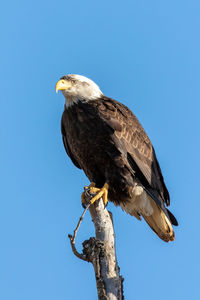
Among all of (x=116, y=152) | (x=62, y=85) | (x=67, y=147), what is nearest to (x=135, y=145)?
(x=116, y=152)

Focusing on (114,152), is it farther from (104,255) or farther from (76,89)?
(104,255)

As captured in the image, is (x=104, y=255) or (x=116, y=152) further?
(x=116, y=152)

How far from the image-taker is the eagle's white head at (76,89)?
6.59 m

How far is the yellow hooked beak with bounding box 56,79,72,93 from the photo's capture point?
6.56 meters

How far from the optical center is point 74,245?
4602mm

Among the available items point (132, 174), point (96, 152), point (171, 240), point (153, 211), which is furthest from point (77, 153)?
point (171, 240)

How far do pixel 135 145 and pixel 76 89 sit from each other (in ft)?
3.62

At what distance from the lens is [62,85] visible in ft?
21.8

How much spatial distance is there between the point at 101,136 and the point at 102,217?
1.34 meters

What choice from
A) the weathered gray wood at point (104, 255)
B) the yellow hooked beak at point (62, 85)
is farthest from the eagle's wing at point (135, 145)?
the weathered gray wood at point (104, 255)

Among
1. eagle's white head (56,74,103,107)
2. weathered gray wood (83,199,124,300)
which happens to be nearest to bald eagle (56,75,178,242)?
eagle's white head (56,74,103,107)

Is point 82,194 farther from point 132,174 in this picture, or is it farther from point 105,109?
point 105,109

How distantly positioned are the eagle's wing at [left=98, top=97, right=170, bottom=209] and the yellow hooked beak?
567 millimetres

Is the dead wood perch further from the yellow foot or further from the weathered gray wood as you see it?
the yellow foot
